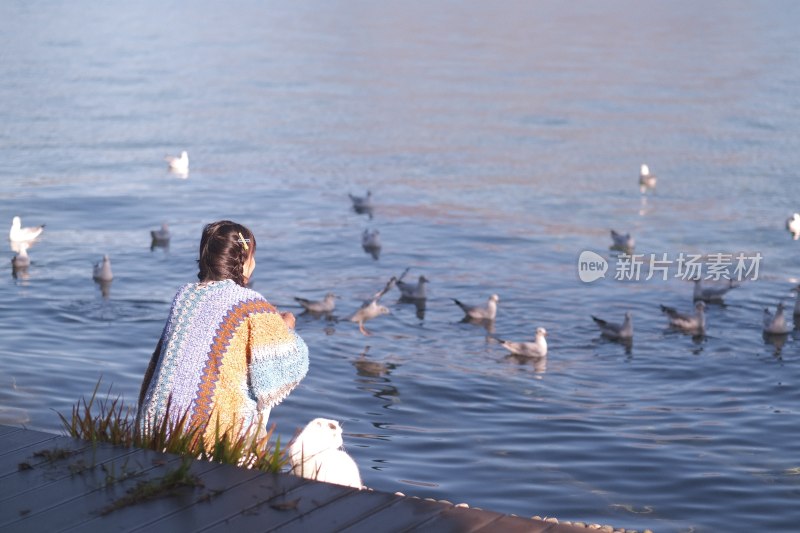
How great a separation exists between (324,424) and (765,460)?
252 inches

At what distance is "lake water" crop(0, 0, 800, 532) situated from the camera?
11125 mm

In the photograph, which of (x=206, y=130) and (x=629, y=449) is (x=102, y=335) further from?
(x=206, y=130)

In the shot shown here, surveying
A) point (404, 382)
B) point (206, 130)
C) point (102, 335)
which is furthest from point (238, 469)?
point (206, 130)

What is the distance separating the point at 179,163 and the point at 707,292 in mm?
13054

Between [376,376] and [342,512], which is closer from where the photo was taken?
[342,512]

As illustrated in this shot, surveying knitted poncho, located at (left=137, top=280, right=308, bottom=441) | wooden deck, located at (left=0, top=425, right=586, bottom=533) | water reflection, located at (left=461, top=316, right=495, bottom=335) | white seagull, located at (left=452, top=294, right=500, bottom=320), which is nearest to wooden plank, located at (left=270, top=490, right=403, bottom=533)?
wooden deck, located at (left=0, top=425, right=586, bottom=533)

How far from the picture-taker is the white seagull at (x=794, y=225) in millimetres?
20859

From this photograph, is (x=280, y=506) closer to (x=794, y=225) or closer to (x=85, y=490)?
(x=85, y=490)

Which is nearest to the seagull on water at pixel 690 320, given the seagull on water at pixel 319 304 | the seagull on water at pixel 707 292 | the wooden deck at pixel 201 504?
the seagull on water at pixel 707 292

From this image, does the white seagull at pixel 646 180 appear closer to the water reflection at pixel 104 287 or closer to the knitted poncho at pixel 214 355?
the water reflection at pixel 104 287

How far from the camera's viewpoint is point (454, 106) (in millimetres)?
33875

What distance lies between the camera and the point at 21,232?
62.6 feet

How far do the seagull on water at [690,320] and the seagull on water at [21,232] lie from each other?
10585 millimetres

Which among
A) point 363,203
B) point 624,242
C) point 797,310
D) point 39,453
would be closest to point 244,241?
point 39,453
